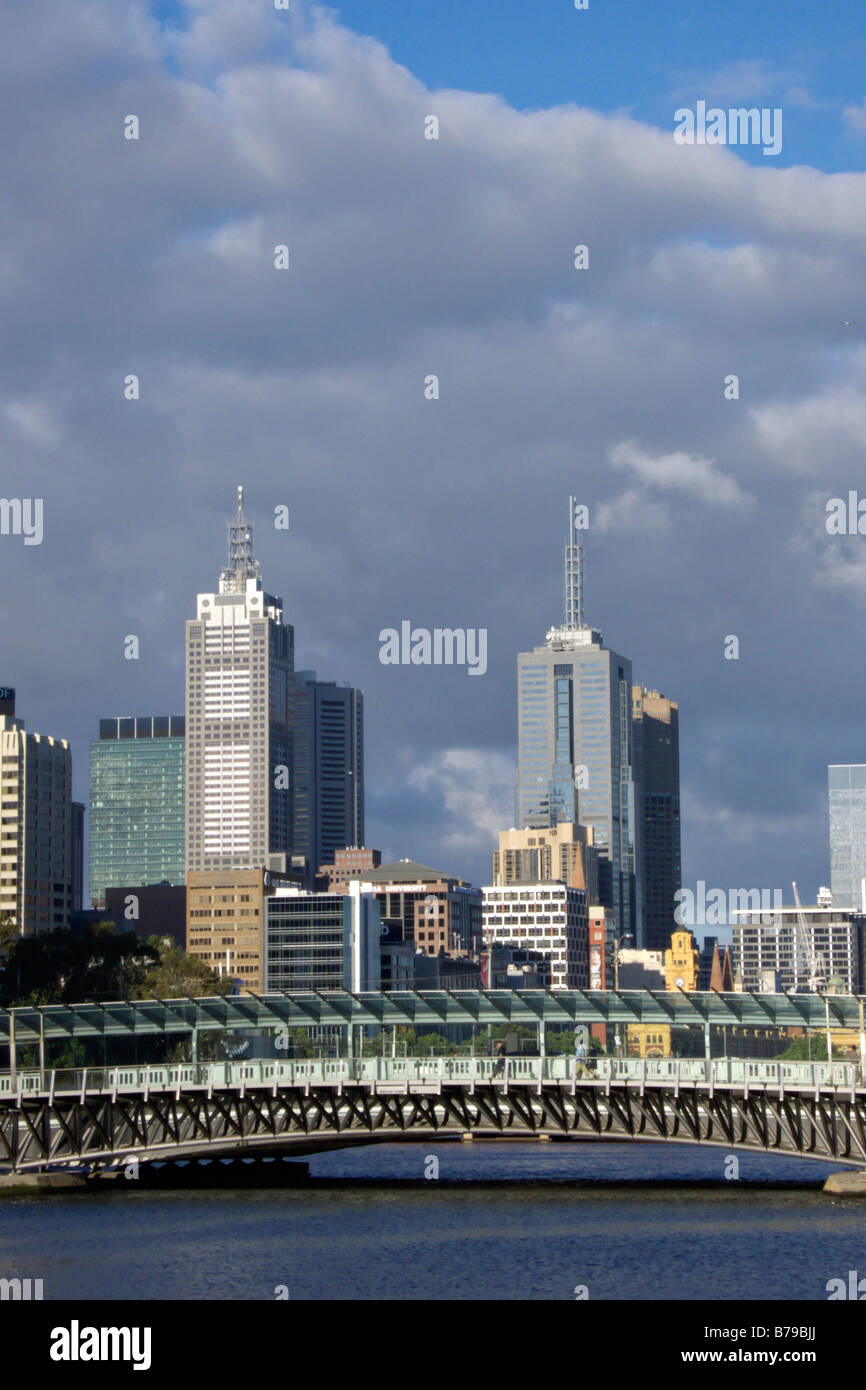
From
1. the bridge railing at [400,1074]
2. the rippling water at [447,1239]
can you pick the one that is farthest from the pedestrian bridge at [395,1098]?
the rippling water at [447,1239]

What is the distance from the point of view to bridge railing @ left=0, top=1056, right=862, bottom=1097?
112 metres

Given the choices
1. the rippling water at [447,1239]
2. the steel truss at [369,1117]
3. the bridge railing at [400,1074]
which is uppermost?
the bridge railing at [400,1074]

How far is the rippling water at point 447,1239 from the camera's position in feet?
255

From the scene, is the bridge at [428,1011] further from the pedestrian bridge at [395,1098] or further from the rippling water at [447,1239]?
the rippling water at [447,1239]

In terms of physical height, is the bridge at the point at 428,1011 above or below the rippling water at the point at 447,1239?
above

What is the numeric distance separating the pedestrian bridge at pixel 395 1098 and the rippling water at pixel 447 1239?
10.2ft

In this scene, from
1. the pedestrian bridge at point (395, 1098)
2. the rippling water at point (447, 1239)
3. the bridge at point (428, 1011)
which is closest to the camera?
the rippling water at point (447, 1239)

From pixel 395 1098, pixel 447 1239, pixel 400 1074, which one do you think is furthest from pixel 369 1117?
pixel 447 1239

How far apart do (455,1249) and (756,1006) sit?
40.3 m

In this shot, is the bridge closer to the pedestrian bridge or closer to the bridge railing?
the pedestrian bridge

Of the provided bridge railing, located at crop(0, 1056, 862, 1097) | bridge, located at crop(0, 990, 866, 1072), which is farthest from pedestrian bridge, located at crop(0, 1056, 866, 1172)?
bridge, located at crop(0, 990, 866, 1072)
